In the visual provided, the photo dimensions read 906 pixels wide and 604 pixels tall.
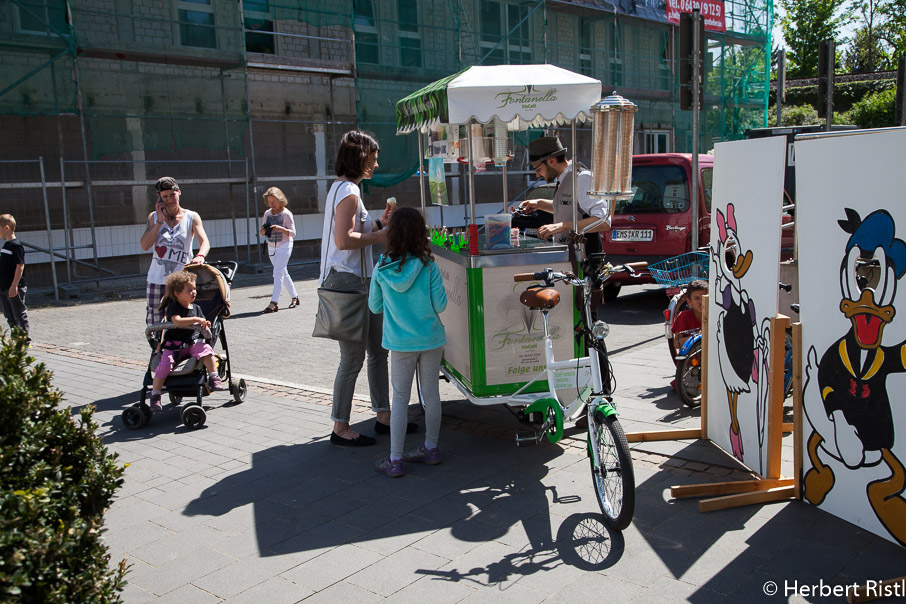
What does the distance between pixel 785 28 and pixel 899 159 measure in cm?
6082

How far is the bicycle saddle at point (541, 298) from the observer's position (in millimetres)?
4547

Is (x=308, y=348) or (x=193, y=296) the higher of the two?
(x=193, y=296)

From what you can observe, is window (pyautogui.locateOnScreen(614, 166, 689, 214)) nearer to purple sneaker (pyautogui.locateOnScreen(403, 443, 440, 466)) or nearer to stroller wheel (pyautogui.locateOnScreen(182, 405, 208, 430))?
purple sneaker (pyautogui.locateOnScreen(403, 443, 440, 466))

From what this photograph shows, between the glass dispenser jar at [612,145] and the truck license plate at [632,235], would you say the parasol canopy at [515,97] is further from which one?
the truck license plate at [632,235]

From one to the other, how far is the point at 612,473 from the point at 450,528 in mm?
878

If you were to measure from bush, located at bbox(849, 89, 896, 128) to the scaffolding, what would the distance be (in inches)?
548

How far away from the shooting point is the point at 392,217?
4.86 meters

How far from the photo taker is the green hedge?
42594 mm

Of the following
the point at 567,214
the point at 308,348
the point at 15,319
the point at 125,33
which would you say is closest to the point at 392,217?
the point at 567,214

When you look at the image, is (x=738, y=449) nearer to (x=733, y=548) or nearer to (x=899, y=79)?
(x=733, y=548)

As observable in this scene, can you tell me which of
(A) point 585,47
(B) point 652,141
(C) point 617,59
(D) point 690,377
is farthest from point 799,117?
(D) point 690,377

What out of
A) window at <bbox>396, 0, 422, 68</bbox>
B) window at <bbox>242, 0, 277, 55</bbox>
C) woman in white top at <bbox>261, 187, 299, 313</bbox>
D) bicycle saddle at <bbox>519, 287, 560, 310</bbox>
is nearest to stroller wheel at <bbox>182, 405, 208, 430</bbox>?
bicycle saddle at <bbox>519, 287, 560, 310</bbox>

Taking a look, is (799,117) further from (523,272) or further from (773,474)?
(773,474)

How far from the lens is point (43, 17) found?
50.2 ft
